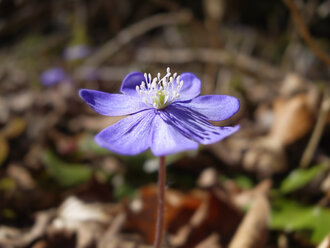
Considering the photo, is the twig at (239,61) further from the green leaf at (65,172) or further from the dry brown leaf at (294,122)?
the green leaf at (65,172)

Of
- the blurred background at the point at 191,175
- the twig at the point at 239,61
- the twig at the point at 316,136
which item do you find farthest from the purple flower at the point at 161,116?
the twig at the point at 239,61

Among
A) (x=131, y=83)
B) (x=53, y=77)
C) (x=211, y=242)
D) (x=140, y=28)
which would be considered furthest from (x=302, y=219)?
(x=53, y=77)

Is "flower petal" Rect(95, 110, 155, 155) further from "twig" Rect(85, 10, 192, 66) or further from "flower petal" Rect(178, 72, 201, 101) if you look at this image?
"twig" Rect(85, 10, 192, 66)

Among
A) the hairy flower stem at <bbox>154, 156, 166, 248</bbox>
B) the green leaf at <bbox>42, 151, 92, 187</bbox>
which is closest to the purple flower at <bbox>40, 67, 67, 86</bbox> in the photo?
the green leaf at <bbox>42, 151, 92, 187</bbox>

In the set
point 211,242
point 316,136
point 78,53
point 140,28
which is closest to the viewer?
point 211,242

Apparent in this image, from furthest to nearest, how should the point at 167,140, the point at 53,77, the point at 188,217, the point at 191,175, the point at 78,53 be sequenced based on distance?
the point at 78,53, the point at 53,77, the point at 191,175, the point at 188,217, the point at 167,140

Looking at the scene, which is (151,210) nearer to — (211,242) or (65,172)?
(211,242)
